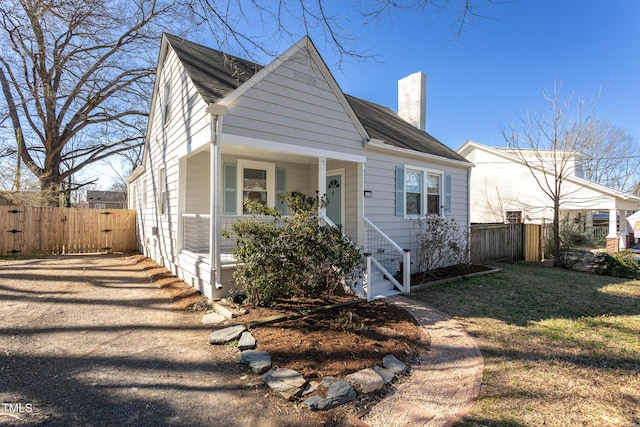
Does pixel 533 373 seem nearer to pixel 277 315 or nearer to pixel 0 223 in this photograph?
pixel 277 315

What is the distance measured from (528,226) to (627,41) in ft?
21.1

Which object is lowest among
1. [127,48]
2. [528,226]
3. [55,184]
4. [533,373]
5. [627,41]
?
[533,373]

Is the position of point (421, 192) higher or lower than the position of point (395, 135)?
lower

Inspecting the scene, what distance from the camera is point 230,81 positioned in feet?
22.0

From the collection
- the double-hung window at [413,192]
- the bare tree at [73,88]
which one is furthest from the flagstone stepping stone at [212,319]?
the bare tree at [73,88]

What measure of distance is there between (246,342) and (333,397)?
1442mm

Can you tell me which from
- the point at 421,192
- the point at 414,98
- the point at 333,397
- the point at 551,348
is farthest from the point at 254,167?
the point at 414,98

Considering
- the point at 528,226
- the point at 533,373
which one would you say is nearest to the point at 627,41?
the point at 528,226

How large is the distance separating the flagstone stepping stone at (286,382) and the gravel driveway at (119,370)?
3.6 inches

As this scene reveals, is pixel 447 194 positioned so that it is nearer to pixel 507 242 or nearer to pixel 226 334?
pixel 507 242

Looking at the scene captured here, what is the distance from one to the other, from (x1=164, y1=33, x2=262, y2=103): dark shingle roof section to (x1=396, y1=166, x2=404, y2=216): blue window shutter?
4455 mm

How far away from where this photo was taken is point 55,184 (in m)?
15.8

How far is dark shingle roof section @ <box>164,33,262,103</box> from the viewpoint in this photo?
5.75 metres

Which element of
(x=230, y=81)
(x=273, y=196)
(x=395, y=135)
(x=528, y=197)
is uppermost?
(x=230, y=81)
